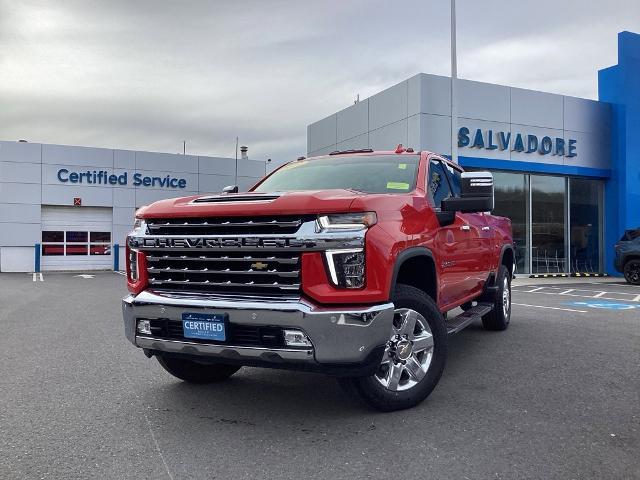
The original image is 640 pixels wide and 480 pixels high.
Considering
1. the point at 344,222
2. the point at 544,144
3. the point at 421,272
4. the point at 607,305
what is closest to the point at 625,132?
the point at 544,144

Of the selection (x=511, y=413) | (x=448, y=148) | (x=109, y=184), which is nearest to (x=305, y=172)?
(x=511, y=413)

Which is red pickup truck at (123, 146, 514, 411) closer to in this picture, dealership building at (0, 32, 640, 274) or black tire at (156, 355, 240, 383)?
black tire at (156, 355, 240, 383)

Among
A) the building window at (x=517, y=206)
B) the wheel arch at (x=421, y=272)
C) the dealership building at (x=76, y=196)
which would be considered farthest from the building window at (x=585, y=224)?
the wheel arch at (x=421, y=272)

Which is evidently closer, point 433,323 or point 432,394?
point 433,323

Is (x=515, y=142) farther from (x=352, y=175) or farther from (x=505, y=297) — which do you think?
(x=352, y=175)

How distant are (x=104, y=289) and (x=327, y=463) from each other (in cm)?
1380

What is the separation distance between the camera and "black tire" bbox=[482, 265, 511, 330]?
7.43 m

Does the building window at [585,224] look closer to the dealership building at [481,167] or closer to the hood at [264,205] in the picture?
the dealership building at [481,167]

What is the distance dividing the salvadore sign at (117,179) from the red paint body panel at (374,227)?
25012mm

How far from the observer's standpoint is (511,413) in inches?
165

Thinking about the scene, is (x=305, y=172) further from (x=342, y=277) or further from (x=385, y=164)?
(x=342, y=277)

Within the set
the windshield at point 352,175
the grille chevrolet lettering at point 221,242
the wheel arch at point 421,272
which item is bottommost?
the wheel arch at point 421,272

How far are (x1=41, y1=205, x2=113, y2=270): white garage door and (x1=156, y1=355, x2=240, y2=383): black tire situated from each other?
2483 cm

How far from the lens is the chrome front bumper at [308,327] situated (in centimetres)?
357
